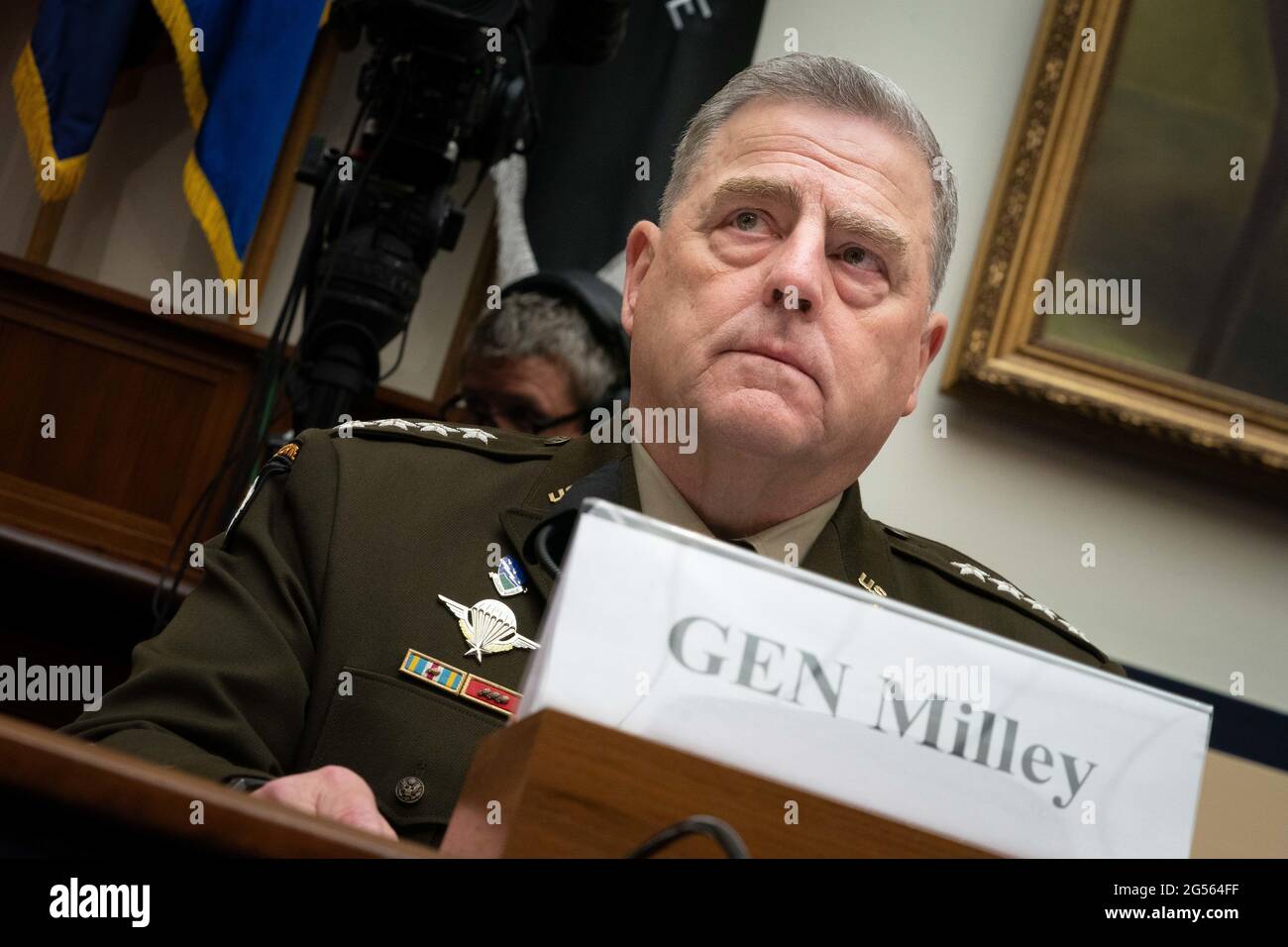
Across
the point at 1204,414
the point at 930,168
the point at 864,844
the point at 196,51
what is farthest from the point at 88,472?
the point at 864,844

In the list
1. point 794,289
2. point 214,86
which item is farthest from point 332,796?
point 214,86

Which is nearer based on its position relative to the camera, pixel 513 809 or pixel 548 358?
pixel 513 809

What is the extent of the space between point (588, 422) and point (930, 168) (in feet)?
3.68

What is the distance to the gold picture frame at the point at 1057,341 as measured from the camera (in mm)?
2299

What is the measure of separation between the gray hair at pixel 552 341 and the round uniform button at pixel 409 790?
4.42 feet

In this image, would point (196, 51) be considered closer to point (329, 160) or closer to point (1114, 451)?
point (329, 160)

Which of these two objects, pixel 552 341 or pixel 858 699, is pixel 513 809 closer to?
pixel 858 699

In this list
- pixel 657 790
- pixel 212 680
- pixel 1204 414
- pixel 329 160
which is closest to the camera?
pixel 657 790

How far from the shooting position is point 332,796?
836mm

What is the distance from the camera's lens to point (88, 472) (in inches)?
108

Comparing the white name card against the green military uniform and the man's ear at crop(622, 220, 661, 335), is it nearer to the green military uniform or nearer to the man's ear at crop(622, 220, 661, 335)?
the green military uniform

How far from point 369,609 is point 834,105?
2.47 feet

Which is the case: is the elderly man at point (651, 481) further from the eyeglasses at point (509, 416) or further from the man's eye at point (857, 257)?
the eyeglasses at point (509, 416)
